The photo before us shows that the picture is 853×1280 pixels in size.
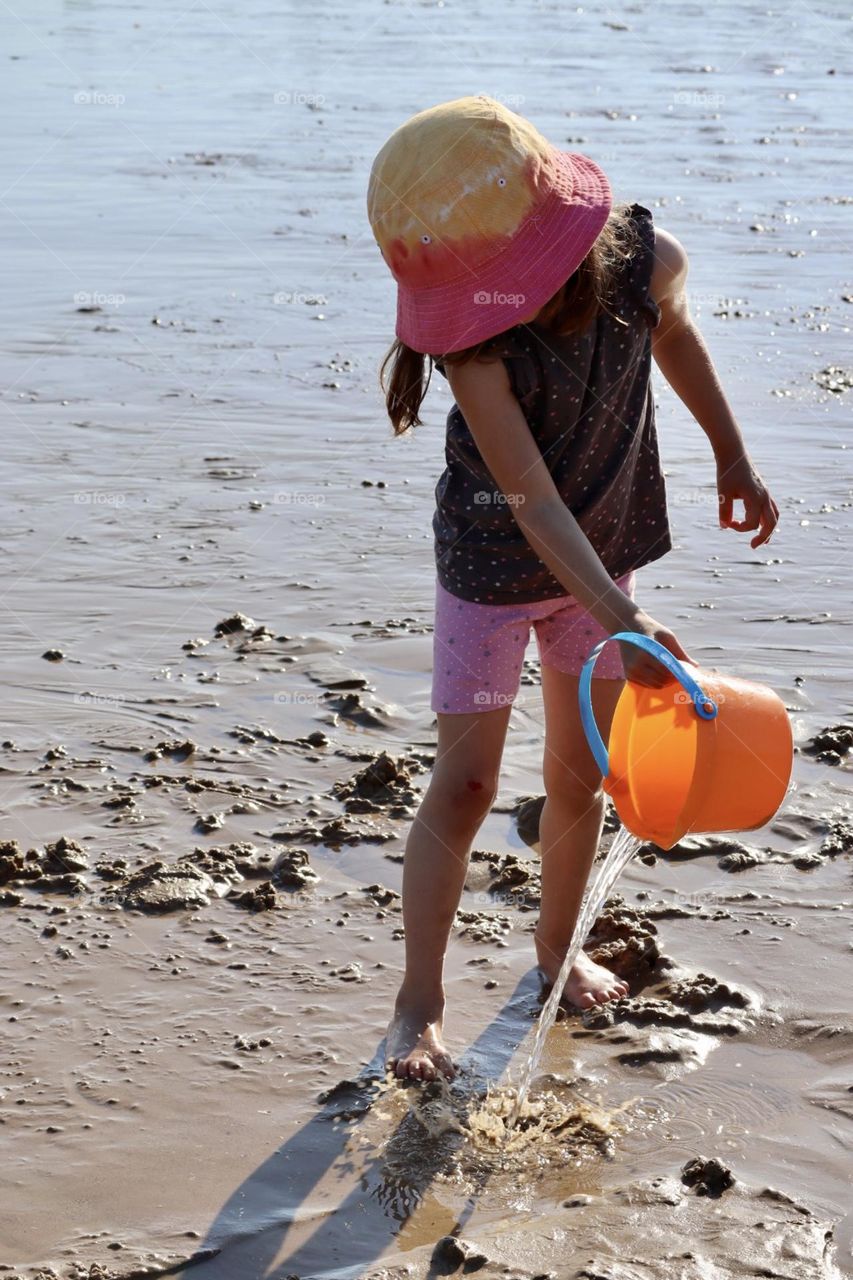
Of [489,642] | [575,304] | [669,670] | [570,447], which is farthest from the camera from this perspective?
[489,642]

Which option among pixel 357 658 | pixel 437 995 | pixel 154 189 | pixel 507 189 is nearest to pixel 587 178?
pixel 507 189

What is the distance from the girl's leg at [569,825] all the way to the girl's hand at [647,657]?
56 centimetres

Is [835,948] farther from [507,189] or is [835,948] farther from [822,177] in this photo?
[822,177]

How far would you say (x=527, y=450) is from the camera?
236 centimetres

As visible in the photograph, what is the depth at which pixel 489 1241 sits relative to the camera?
227 centimetres

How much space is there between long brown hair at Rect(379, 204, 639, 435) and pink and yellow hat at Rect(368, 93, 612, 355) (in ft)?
0.16

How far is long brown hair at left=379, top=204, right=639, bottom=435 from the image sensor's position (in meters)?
2.46

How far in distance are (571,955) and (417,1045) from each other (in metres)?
0.30

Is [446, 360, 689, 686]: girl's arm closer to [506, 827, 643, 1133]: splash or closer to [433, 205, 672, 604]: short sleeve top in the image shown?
[433, 205, 672, 604]: short sleeve top

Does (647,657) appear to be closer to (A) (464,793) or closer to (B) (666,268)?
(A) (464,793)

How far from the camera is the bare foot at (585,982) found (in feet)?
9.55

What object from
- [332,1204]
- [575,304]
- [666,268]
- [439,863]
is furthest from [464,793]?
[666,268]

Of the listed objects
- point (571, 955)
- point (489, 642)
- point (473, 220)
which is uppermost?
point (473, 220)

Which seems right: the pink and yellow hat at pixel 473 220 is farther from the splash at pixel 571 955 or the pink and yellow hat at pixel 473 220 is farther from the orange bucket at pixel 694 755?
the splash at pixel 571 955
